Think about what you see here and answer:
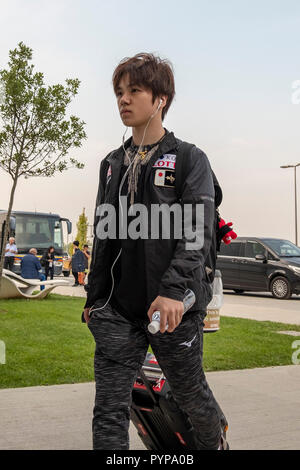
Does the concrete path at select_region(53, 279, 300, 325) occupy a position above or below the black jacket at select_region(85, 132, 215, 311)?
below

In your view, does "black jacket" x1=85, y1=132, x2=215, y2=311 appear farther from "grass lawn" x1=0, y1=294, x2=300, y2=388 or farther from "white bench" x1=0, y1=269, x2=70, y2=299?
"white bench" x1=0, y1=269, x2=70, y2=299

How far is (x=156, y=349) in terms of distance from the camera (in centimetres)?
241

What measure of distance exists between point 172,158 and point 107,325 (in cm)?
72

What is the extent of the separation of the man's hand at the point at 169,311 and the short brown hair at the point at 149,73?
0.89 m

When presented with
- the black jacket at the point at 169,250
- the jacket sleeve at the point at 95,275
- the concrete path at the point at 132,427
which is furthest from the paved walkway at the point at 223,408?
the black jacket at the point at 169,250

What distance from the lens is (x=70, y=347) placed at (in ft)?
22.7

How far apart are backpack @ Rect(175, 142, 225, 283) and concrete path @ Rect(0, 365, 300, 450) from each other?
4.84 ft

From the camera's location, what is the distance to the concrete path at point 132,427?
A: 3514 mm

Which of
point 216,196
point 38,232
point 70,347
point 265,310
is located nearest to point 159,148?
point 216,196

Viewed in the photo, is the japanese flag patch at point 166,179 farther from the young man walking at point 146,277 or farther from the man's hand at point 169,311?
the man's hand at point 169,311

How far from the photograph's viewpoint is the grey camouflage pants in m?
2.35

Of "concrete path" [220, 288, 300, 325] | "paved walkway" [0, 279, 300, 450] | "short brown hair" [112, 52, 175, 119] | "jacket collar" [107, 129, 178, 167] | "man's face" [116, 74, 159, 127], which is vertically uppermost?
"short brown hair" [112, 52, 175, 119]

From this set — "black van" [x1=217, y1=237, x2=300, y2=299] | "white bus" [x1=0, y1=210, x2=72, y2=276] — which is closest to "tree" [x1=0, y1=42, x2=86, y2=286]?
"black van" [x1=217, y1=237, x2=300, y2=299]

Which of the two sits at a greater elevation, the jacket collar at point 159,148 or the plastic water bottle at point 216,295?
the jacket collar at point 159,148
